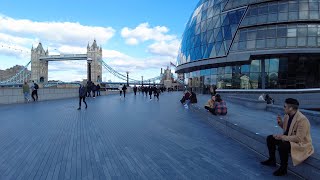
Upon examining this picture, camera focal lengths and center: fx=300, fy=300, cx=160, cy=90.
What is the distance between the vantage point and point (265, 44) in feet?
106

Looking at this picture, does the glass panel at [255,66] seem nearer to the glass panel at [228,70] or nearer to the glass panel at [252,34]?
the glass panel at [228,70]

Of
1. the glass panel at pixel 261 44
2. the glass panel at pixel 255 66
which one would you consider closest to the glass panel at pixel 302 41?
the glass panel at pixel 261 44

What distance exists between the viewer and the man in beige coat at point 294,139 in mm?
4695

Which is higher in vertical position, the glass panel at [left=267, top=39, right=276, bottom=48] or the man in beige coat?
the glass panel at [left=267, top=39, right=276, bottom=48]

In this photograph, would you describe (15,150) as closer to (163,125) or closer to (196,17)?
(163,125)

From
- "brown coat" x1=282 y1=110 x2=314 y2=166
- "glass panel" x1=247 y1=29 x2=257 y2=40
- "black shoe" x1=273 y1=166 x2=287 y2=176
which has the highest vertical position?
"glass panel" x1=247 y1=29 x2=257 y2=40

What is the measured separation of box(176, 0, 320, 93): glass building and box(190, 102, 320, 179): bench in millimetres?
23108

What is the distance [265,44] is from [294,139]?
2953 centimetres

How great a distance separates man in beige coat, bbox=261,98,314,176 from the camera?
4.70m

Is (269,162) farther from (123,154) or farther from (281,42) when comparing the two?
(281,42)

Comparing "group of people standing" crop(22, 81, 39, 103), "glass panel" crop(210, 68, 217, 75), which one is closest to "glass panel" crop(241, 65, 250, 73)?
"glass panel" crop(210, 68, 217, 75)

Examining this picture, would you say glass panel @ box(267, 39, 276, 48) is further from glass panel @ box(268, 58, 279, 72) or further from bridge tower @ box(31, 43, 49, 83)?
bridge tower @ box(31, 43, 49, 83)

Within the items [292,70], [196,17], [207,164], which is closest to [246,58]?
[292,70]

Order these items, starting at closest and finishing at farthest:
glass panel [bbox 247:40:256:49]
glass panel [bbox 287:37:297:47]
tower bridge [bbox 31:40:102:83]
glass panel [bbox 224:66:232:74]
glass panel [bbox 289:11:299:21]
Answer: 1. glass panel [bbox 287:37:297:47]
2. glass panel [bbox 289:11:299:21]
3. glass panel [bbox 247:40:256:49]
4. glass panel [bbox 224:66:232:74]
5. tower bridge [bbox 31:40:102:83]
